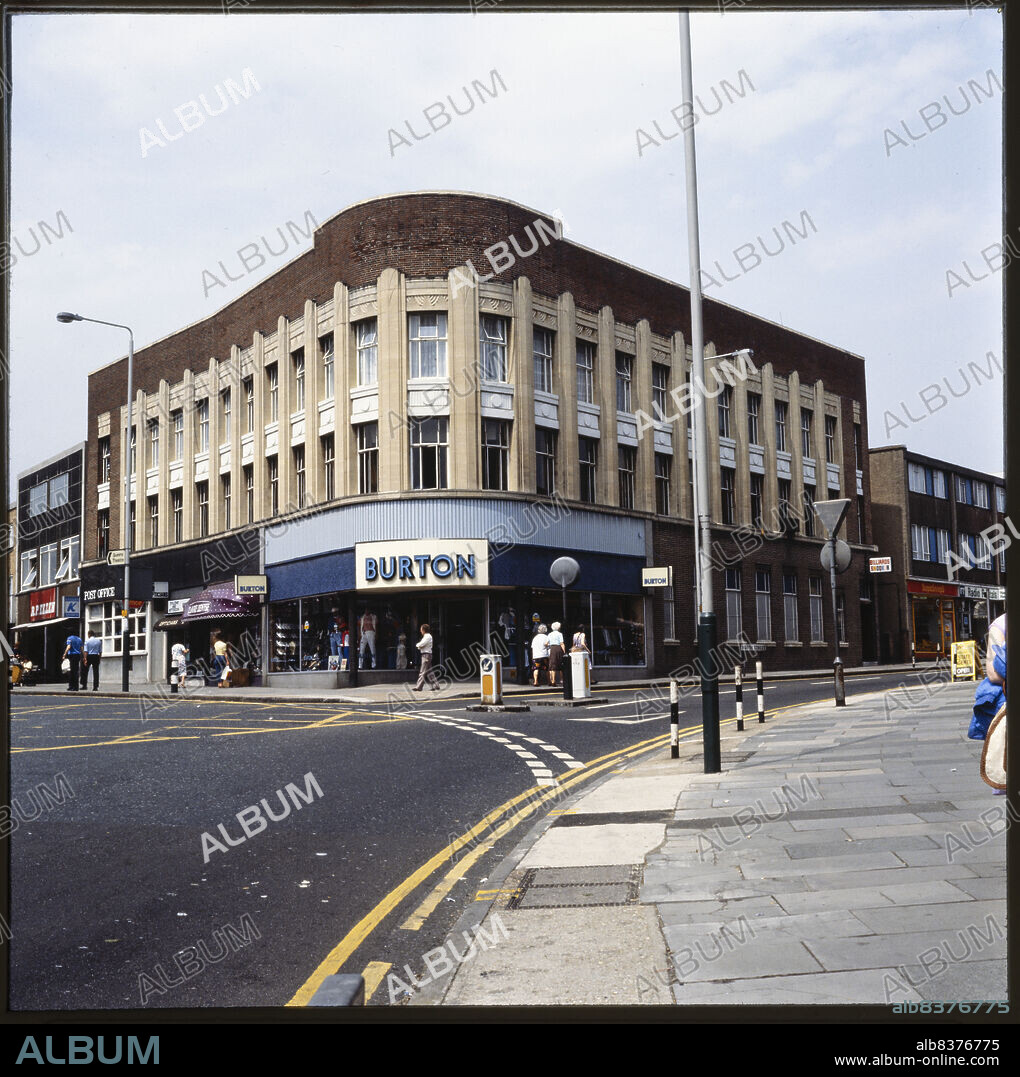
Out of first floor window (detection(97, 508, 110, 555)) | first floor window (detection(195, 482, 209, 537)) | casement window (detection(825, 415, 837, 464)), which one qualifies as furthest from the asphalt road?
casement window (detection(825, 415, 837, 464))

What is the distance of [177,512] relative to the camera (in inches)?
1722

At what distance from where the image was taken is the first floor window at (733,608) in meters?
40.5

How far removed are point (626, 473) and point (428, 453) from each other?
8.33m

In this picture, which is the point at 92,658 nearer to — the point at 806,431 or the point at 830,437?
the point at 806,431

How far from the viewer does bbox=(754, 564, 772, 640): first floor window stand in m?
42.3

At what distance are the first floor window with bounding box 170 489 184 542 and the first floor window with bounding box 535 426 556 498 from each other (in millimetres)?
16987

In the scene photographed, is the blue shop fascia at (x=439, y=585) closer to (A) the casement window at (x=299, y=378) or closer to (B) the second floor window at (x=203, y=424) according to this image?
(A) the casement window at (x=299, y=378)

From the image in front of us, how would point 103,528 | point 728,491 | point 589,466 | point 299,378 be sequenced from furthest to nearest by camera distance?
point 103,528, point 728,491, point 299,378, point 589,466

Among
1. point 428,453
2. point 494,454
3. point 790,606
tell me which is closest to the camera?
point 428,453

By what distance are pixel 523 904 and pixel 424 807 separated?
3549mm

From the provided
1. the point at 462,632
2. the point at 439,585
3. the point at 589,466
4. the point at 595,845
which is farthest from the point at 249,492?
the point at 595,845

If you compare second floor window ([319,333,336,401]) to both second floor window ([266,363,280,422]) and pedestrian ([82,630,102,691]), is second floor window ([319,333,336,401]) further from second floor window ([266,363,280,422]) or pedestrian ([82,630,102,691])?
pedestrian ([82,630,102,691])
